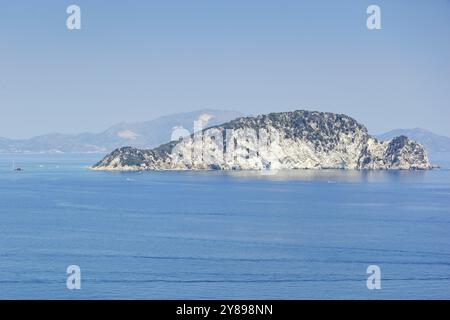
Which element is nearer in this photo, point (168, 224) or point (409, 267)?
point (409, 267)

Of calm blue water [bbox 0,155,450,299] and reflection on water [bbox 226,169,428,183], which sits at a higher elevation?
reflection on water [bbox 226,169,428,183]

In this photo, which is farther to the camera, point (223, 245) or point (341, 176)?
point (341, 176)

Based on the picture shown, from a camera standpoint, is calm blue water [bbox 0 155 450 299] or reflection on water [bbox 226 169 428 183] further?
reflection on water [bbox 226 169 428 183]

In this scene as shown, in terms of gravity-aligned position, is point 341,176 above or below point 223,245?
above

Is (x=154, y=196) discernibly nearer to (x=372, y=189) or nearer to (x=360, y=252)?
(x=372, y=189)

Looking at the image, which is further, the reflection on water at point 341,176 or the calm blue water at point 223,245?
the reflection on water at point 341,176

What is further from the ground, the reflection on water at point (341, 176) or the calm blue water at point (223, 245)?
the reflection on water at point (341, 176)
